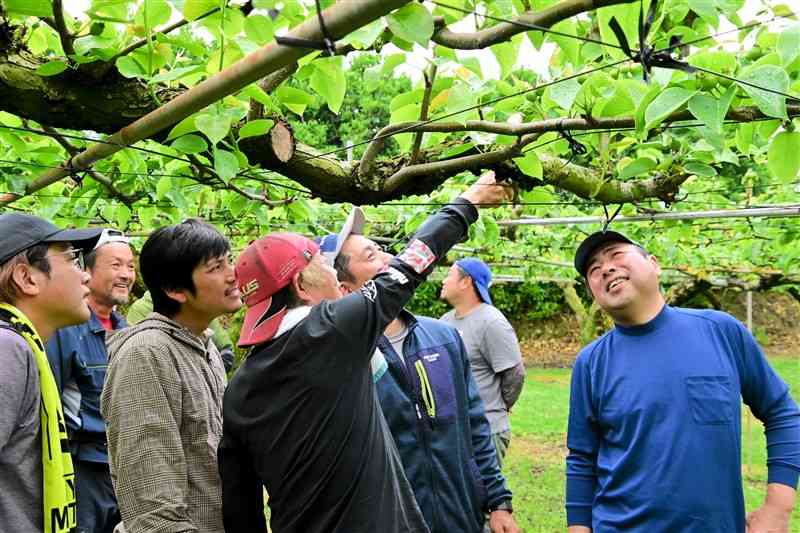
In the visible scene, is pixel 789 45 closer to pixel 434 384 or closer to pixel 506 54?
pixel 506 54

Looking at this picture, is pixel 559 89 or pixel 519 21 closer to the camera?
pixel 519 21

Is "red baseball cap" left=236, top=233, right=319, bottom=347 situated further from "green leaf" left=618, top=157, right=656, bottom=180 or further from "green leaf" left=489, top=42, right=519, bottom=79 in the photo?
"green leaf" left=618, top=157, right=656, bottom=180

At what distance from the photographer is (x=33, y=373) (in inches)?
68.6

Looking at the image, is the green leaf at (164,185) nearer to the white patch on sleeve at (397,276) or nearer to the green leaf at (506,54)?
the white patch on sleeve at (397,276)

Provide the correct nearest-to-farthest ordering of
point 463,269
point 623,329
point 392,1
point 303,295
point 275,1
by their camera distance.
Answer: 1. point 392,1
2. point 275,1
3. point 303,295
4. point 623,329
5. point 463,269

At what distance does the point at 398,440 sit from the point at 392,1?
186 centimetres

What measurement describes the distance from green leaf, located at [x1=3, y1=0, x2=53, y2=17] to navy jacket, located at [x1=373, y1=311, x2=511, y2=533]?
4.60ft

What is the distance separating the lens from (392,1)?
0.99 metres

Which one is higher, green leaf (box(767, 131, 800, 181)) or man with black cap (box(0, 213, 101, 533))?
green leaf (box(767, 131, 800, 181))

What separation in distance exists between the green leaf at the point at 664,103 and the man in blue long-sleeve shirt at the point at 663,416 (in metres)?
1.20

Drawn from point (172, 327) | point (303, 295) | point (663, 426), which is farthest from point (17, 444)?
point (663, 426)

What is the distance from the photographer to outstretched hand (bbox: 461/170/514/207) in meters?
2.24

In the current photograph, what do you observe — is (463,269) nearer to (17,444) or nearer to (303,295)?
(303,295)

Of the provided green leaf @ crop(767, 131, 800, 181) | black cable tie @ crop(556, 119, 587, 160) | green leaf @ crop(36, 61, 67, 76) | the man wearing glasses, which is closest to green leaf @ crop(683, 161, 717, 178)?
black cable tie @ crop(556, 119, 587, 160)
